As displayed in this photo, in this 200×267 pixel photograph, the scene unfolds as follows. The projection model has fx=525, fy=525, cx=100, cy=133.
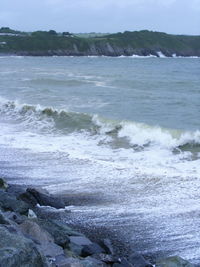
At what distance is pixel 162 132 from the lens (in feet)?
56.1

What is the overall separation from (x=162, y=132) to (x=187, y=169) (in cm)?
511

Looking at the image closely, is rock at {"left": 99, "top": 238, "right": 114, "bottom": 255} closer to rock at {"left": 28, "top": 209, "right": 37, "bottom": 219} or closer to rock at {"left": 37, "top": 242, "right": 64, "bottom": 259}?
rock at {"left": 37, "top": 242, "right": 64, "bottom": 259}

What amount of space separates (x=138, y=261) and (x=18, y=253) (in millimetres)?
2462

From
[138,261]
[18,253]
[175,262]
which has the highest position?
[18,253]

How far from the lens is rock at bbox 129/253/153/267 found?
6835mm

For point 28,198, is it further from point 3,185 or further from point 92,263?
point 92,263

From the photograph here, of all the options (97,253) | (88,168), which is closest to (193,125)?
(88,168)

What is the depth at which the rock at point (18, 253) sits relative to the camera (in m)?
4.79

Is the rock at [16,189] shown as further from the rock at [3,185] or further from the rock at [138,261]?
the rock at [138,261]

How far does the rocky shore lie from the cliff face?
4012 inches

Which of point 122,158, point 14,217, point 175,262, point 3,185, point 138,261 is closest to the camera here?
point 175,262

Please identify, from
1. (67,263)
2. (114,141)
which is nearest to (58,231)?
(67,263)

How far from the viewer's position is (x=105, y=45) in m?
118

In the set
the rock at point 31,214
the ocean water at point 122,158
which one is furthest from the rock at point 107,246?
the rock at point 31,214
